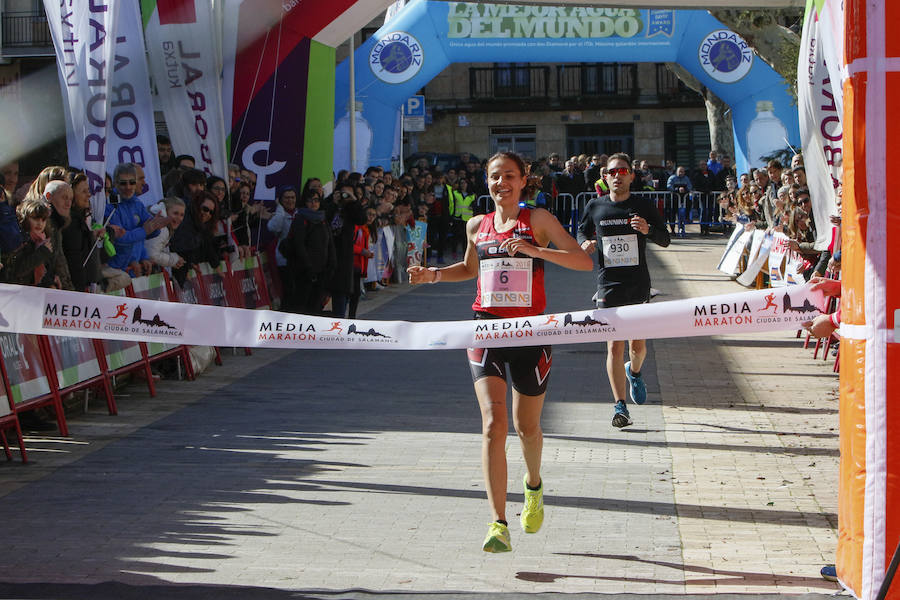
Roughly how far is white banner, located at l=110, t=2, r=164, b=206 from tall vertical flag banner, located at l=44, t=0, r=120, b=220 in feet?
2.97

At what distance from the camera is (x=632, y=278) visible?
8.97m

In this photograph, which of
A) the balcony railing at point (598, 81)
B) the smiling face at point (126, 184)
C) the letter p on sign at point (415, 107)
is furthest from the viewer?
the balcony railing at point (598, 81)

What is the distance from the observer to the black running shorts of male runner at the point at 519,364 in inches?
230

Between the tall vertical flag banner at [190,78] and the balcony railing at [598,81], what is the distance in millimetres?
40828

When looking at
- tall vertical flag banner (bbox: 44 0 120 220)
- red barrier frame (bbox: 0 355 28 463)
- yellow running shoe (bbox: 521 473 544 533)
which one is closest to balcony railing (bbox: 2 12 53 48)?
tall vertical flag banner (bbox: 44 0 120 220)

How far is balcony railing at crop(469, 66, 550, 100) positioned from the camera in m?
53.9

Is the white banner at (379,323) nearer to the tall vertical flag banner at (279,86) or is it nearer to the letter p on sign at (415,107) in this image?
the tall vertical flag banner at (279,86)

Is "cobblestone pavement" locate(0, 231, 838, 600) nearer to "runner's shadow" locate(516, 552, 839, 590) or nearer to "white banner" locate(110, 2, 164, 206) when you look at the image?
"runner's shadow" locate(516, 552, 839, 590)

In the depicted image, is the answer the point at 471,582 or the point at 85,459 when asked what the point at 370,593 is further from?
the point at 85,459

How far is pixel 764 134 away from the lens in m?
23.8

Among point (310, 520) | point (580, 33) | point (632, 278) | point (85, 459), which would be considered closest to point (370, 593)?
point (310, 520)

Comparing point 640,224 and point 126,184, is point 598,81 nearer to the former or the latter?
point 126,184

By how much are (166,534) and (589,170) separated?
2400 cm

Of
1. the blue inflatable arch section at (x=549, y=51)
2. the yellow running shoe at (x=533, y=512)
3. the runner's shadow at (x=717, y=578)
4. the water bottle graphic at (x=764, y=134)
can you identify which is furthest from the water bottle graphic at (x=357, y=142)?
the runner's shadow at (x=717, y=578)
